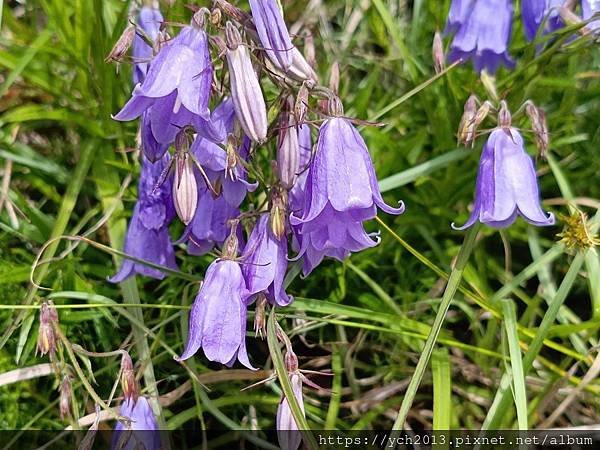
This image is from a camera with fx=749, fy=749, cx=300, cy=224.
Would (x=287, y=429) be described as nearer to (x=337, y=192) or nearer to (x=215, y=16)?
(x=337, y=192)

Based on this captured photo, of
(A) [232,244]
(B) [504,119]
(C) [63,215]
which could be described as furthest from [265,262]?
(C) [63,215]

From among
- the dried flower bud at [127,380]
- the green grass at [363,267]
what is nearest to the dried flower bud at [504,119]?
the green grass at [363,267]

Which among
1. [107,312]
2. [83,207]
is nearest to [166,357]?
[107,312]

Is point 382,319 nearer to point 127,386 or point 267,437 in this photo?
point 267,437

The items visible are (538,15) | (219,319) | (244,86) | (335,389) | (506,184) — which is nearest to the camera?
(244,86)

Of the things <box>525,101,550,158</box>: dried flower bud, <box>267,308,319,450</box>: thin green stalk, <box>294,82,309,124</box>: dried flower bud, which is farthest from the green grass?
<box>294,82,309,124</box>: dried flower bud

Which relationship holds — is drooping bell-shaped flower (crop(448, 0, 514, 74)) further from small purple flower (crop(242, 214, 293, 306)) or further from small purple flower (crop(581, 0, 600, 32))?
small purple flower (crop(242, 214, 293, 306))
